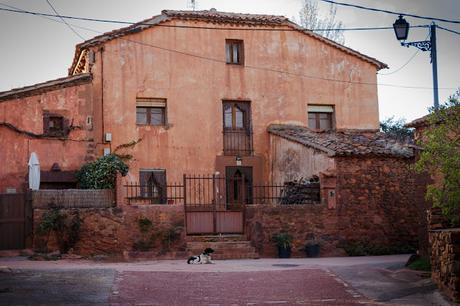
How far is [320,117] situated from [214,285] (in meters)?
16.3

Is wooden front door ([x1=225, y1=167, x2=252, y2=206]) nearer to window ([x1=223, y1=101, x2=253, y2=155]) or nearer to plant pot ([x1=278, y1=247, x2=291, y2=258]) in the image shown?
window ([x1=223, y1=101, x2=253, y2=155])

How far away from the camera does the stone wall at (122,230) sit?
20.0 metres

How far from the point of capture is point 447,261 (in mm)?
12367

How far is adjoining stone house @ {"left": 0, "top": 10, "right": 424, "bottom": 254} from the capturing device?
23219 mm

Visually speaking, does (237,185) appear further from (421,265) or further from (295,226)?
(421,265)

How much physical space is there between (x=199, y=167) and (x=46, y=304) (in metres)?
15.9

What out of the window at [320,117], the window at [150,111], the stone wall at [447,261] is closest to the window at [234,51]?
the window at [150,111]

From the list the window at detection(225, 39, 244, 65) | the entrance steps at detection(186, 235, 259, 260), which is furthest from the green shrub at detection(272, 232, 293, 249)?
the window at detection(225, 39, 244, 65)

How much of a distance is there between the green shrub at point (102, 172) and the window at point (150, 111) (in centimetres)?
278

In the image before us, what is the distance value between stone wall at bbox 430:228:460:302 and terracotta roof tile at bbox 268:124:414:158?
9125 mm

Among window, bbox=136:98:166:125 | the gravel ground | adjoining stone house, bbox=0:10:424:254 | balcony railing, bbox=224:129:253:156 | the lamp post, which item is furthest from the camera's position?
balcony railing, bbox=224:129:253:156

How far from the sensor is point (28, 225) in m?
20.1


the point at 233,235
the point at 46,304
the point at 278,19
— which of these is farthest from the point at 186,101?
the point at 46,304

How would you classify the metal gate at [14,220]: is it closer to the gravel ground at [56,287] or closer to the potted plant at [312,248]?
the gravel ground at [56,287]
